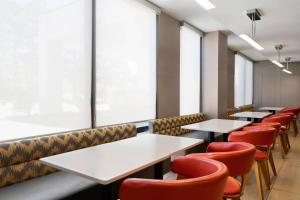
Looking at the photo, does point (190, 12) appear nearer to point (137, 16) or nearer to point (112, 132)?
point (137, 16)

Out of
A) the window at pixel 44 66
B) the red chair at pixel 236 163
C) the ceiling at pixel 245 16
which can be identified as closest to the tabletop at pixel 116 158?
the red chair at pixel 236 163

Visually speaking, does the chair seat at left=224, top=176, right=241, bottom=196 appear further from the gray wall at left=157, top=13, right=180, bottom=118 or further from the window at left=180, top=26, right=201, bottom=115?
the window at left=180, top=26, right=201, bottom=115

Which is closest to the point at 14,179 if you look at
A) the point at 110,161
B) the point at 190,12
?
the point at 110,161

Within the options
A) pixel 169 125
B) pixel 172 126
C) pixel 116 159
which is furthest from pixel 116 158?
pixel 172 126

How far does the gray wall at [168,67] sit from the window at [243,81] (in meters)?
4.71

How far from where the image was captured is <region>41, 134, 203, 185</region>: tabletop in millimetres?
1507

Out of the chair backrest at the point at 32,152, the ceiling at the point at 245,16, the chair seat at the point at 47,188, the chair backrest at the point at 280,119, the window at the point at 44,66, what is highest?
the ceiling at the point at 245,16

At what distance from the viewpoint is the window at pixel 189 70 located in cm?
563

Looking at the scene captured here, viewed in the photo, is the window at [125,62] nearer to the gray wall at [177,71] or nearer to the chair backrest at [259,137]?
the gray wall at [177,71]

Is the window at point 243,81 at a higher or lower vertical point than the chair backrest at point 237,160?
higher

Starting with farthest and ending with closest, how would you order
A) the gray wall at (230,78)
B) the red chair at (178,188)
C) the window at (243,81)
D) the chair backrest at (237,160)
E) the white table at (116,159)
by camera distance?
the window at (243,81)
the gray wall at (230,78)
the chair backrest at (237,160)
the white table at (116,159)
the red chair at (178,188)

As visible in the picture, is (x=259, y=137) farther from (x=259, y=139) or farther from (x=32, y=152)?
(x=32, y=152)

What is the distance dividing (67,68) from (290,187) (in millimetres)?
3317

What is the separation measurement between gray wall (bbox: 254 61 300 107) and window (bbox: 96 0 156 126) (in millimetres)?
8218
